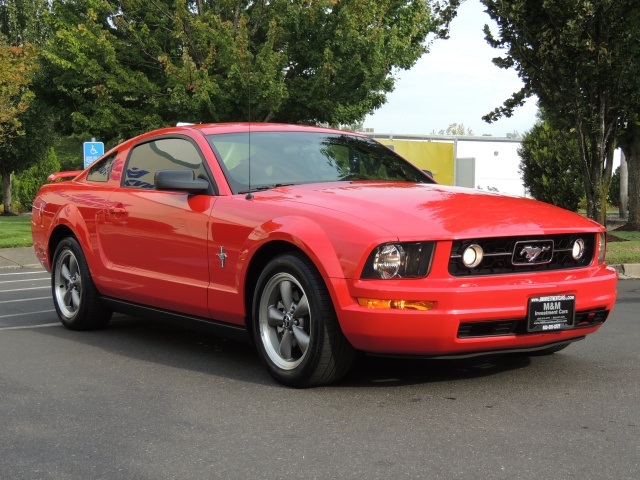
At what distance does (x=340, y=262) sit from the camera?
5238 millimetres

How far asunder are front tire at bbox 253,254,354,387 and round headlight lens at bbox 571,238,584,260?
141 centimetres

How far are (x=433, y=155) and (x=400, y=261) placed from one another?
2212 cm

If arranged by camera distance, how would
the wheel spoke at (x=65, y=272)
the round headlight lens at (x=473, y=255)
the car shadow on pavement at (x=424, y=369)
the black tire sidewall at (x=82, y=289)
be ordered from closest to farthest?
the round headlight lens at (x=473, y=255) → the car shadow on pavement at (x=424, y=369) → the black tire sidewall at (x=82, y=289) → the wheel spoke at (x=65, y=272)

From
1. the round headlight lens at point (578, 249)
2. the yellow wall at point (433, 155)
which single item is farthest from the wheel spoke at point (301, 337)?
the yellow wall at point (433, 155)

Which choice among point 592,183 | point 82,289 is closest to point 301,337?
point 82,289

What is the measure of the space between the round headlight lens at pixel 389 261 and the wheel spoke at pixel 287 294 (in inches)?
26.2

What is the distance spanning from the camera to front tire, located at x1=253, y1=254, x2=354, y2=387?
5340 mm

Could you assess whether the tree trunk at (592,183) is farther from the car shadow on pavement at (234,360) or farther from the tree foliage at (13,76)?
the tree foliage at (13,76)

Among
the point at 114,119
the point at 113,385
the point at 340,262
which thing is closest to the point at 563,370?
the point at 340,262

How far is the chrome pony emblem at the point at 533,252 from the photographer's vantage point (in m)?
5.38

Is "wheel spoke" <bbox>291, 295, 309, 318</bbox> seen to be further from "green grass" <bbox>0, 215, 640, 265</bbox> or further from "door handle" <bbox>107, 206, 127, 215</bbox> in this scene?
"green grass" <bbox>0, 215, 640, 265</bbox>

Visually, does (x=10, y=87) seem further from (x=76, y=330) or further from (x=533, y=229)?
(x=533, y=229)

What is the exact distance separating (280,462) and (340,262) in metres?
1.40

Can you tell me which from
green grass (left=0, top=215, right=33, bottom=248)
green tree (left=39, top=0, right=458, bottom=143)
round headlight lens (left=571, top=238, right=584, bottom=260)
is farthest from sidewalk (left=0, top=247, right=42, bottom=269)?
round headlight lens (left=571, top=238, right=584, bottom=260)
